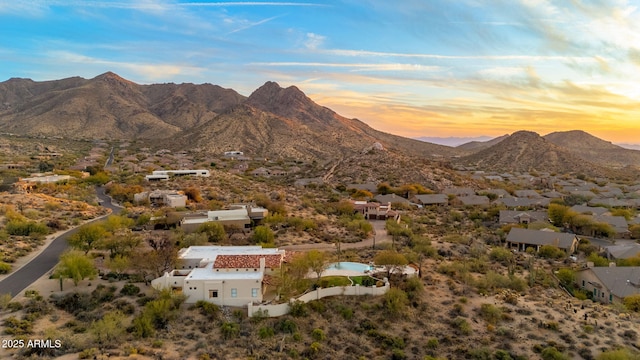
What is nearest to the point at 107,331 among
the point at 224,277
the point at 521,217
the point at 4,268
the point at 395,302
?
the point at 224,277

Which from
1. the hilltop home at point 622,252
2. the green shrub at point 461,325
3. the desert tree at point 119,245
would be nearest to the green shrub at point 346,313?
the green shrub at point 461,325

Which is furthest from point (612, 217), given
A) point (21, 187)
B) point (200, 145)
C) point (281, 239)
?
point (200, 145)

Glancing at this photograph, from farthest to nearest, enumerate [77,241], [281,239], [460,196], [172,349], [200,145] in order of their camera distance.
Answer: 1. [200,145]
2. [460,196]
3. [281,239]
4. [77,241]
5. [172,349]

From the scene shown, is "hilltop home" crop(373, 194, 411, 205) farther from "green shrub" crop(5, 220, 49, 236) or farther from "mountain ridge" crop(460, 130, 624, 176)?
"mountain ridge" crop(460, 130, 624, 176)

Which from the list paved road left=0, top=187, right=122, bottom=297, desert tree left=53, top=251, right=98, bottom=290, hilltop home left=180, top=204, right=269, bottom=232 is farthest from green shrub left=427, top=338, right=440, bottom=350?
hilltop home left=180, top=204, right=269, bottom=232

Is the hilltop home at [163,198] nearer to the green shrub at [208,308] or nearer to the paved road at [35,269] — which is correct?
the paved road at [35,269]

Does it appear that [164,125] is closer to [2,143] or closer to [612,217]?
[2,143]
